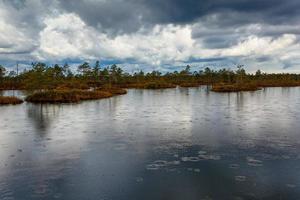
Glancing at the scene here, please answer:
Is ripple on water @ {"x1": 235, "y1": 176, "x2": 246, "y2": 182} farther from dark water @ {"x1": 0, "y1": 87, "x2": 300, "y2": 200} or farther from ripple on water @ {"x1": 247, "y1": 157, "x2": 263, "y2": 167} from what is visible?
ripple on water @ {"x1": 247, "y1": 157, "x2": 263, "y2": 167}

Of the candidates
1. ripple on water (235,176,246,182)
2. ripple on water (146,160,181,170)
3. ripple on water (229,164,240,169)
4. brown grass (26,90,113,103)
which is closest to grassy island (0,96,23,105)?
brown grass (26,90,113,103)

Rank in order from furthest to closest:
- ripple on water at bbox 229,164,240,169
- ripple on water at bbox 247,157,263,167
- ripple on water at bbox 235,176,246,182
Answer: ripple on water at bbox 247,157,263,167
ripple on water at bbox 229,164,240,169
ripple on water at bbox 235,176,246,182

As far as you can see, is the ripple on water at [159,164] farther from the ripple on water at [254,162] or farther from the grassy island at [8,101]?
the grassy island at [8,101]

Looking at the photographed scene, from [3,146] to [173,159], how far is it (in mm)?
12895

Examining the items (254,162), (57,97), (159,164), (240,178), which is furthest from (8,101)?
(240,178)

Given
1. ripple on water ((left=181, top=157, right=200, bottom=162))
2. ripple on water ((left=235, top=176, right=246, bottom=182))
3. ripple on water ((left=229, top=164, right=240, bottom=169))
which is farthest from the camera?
ripple on water ((left=181, top=157, right=200, bottom=162))

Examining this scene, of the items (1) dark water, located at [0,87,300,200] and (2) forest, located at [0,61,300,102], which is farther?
(2) forest, located at [0,61,300,102]

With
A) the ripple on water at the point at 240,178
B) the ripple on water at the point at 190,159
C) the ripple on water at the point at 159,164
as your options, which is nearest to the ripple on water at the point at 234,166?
the ripple on water at the point at 240,178

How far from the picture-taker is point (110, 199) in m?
14.4

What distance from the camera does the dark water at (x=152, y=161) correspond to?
15461 millimetres

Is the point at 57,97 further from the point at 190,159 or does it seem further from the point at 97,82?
the point at 97,82

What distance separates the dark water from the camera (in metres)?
15.5

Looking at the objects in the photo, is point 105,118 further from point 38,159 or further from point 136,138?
point 38,159

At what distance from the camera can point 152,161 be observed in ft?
67.1
